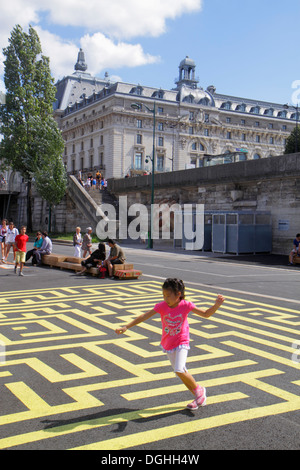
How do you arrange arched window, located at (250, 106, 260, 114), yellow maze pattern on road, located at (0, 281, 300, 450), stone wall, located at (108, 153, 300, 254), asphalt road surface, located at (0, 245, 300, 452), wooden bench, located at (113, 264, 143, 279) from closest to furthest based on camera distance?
asphalt road surface, located at (0, 245, 300, 452) < yellow maze pattern on road, located at (0, 281, 300, 450) < wooden bench, located at (113, 264, 143, 279) < stone wall, located at (108, 153, 300, 254) < arched window, located at (250, 106, 260, 114)

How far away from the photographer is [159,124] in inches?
2958

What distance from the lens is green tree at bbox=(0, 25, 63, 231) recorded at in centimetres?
4109

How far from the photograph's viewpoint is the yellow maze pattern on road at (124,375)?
172 inches

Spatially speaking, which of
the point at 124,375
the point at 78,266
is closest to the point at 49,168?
the point at 78,266

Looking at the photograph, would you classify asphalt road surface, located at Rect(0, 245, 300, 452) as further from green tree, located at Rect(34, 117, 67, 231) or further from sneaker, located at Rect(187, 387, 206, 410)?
green tree, located at Rect(34, 117, 67, 231)

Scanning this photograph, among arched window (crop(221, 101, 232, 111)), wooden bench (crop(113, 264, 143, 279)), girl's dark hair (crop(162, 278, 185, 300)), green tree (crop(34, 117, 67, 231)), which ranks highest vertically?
arched window (crop(221, 101, 232, 111))

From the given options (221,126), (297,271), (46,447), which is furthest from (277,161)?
(221,126)

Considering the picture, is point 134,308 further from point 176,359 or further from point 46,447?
point 46,447

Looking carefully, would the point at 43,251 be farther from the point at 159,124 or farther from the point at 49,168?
the point at 159,124

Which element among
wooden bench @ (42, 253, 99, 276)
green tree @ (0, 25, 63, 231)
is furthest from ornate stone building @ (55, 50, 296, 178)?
wooden bench @ (42, 253, 99, 276)

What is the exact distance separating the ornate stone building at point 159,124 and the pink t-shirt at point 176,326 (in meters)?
61.6

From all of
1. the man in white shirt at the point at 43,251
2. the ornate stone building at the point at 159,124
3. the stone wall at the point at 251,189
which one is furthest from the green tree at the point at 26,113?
the ornate stone building at the point at 159,124

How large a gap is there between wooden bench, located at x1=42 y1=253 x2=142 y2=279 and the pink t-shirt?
10.1 m

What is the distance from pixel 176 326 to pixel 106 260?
431 inches
